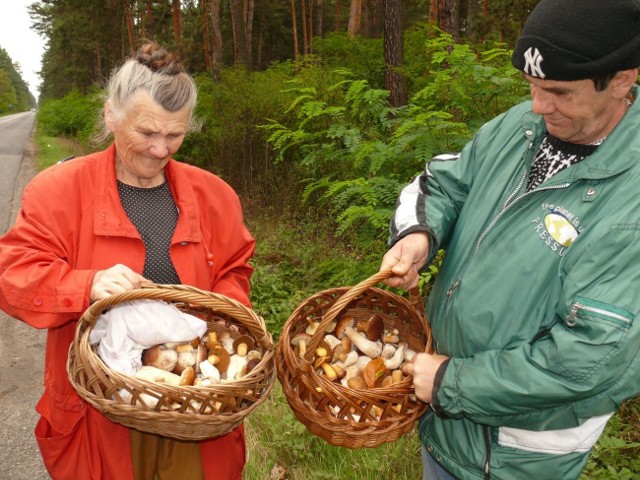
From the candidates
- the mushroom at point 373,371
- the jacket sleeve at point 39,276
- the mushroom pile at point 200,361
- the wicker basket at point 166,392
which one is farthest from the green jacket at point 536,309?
the jacket sleeve at point 39,276

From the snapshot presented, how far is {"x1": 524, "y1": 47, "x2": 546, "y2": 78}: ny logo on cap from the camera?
1535mm

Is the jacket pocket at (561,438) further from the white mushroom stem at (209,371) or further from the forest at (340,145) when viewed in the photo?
the forest at (340,145)

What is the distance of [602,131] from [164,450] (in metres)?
2.09

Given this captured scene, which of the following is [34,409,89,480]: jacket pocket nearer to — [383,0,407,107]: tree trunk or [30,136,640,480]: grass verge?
[30,136,640,480]: grass verge

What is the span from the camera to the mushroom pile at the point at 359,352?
2.13 meters

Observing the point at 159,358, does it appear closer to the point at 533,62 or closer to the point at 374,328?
the point at 374,328

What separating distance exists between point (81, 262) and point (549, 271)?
1713mm

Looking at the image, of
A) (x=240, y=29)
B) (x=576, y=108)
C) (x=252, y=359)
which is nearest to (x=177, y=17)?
(x=240, y=29)

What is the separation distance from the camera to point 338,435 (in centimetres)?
189

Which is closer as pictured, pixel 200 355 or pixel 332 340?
pixel 200 355

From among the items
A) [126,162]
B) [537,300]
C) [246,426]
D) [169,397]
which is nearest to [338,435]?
[169,397]

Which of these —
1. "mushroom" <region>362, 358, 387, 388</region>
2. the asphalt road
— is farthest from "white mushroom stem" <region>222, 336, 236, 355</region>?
the asphalt road

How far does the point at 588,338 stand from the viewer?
4.60 ft

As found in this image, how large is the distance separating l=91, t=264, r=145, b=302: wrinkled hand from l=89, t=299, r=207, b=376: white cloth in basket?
108 mm
